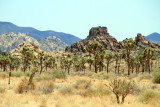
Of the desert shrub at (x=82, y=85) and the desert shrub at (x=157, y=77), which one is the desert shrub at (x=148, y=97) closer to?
the desert shrub at (x=82, y=85)

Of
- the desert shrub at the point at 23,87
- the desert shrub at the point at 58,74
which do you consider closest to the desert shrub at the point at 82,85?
the desert shrub at the point at 23,87

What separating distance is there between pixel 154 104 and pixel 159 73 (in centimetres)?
1609

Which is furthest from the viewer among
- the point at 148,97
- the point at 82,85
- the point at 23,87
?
the point at 82,85

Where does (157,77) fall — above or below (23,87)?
above

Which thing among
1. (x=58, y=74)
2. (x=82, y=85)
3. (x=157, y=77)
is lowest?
(x=82, y=85)

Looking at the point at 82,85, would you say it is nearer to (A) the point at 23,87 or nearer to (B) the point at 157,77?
(A) the point at 23,87

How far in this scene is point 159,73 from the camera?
28.4 metres

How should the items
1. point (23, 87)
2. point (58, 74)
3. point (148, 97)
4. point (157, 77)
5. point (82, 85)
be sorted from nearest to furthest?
point (148, 97), point (23, 87), point (82, 85), point (157, 77), point (58, 74)

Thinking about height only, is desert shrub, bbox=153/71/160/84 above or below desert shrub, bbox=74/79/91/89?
above

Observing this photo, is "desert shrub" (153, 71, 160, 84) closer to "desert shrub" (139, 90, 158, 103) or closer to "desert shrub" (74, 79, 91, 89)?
"desert shrub" (74, 79, 91, 89)

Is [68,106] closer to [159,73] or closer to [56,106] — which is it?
[56,106]

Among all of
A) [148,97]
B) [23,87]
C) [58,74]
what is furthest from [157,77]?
[23,87]

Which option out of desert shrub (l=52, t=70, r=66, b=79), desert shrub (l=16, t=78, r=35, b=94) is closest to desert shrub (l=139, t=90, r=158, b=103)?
desert shrub (l=16, t=78, r=35, b=94)

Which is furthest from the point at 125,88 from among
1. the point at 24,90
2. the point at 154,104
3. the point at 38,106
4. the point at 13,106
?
the point at 24,90
